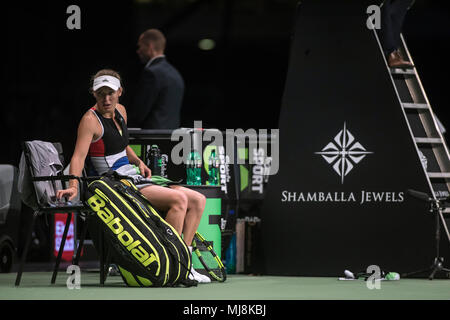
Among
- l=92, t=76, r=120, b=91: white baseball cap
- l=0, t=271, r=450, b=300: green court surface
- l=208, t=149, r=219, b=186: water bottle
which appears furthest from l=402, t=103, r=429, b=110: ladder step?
l=92, t=76, r=120, b=91: white baseball cap

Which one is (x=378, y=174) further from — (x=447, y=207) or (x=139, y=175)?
(x=139, y=175)

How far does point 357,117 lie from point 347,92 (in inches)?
7.8

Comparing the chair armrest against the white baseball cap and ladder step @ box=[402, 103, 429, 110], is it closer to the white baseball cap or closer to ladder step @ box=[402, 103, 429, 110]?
the white baseball cap

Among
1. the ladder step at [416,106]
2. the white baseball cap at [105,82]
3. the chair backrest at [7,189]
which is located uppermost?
the ladder step at [416,106]

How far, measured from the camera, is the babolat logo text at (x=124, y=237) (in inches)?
207

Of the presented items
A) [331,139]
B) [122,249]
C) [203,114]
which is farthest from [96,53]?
[122,249]

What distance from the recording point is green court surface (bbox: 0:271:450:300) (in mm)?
4801

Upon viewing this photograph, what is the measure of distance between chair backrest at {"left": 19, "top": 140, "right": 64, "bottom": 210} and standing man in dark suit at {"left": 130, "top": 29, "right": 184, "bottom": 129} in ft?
5.39

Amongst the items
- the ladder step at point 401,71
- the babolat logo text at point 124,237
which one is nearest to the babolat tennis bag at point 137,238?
the babolat logo text at point 124,237

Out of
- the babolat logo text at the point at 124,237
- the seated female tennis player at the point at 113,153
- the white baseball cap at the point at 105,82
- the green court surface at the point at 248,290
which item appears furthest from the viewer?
the white baseball cap at the point at 105,82

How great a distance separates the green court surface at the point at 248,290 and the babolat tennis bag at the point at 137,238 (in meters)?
0.11

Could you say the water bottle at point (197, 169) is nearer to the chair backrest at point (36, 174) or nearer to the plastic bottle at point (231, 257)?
the plastic bottle at point (231, 257)

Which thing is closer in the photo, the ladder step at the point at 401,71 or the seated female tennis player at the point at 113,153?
the seated female tennis player at the point at 113,153

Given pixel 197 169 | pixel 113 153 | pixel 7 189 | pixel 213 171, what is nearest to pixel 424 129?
pixel 213 171
